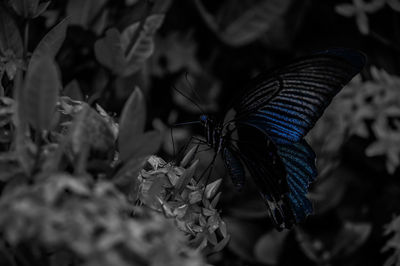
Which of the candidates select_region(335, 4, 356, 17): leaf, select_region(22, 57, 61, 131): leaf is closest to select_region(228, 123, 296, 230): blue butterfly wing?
select_region(22, 57, 61, 131): leaf

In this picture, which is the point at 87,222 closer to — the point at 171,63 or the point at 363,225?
the point at 171,63


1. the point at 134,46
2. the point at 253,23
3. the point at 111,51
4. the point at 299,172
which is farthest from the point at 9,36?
the point at 253,23

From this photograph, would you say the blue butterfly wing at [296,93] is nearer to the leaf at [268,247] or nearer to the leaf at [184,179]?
the leaf at [184,179]

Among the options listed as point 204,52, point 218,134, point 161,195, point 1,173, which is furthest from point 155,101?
point 1,173

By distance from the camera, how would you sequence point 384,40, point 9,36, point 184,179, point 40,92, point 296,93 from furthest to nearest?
1. point 384,40
2. point 296,93
3. point 9,36
4. point 184,179
5. point 40,92

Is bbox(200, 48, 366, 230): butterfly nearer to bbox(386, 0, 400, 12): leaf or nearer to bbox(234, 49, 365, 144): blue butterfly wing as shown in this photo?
bbox(234, 49, 365, 144): blue butterfly wing

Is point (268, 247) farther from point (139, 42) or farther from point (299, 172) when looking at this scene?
point (139, 42)
